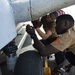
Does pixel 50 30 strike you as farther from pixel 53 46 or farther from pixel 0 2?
pixel 0 2

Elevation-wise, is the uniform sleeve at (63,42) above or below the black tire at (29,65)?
above

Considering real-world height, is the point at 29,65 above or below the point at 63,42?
below

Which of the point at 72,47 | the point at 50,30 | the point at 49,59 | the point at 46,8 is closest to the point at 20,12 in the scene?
the point at 46,8

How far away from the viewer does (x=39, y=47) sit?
2.53 m

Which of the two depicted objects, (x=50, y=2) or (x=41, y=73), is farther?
(x=41, y=73)

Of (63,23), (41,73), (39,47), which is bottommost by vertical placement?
(41,73)

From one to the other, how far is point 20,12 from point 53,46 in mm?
515

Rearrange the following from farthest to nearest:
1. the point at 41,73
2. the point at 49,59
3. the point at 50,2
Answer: the point at 49,59 < the point at 41,73 < the point at 50,2

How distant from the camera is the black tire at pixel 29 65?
7.95ft

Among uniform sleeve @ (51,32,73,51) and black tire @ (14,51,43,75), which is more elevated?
uniform sleeve @ (51,32,73,51)

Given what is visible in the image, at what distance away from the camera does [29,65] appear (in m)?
2.45

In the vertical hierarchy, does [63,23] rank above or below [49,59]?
above

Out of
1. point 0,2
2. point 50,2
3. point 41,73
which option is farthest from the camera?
point 41,73

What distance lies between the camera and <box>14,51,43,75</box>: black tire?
7.95 ft
